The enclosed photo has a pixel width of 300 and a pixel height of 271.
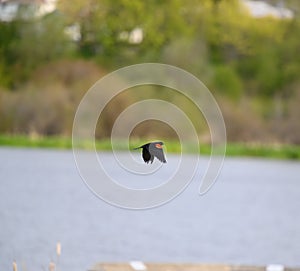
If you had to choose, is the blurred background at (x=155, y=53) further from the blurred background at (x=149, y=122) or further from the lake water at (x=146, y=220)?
the lake water at (x=146, y=220)

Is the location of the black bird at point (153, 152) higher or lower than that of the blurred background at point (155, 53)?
lower

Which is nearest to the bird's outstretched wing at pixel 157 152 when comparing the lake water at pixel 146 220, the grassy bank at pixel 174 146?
the lake water at pixel 146 220

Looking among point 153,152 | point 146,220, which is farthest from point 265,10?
point 153,152

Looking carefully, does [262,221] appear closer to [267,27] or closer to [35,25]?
[35,25]

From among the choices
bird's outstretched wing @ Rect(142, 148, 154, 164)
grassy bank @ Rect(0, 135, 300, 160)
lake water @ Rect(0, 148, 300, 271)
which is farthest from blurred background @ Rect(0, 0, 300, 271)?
bird's outstretched wing @ Rect(142, 148, 154, 164)

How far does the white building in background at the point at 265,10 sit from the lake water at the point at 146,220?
16.7 meters

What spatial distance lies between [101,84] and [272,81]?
51.6 feet

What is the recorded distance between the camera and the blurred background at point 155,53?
3603 cm

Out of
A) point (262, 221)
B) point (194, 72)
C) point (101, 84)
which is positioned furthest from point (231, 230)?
point (194, 72)

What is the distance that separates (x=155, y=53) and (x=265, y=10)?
8.68 metres

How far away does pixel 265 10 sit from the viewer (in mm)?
50469

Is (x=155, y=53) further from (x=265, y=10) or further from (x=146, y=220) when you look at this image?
(x=146, y=220)

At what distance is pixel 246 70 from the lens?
4653 cm

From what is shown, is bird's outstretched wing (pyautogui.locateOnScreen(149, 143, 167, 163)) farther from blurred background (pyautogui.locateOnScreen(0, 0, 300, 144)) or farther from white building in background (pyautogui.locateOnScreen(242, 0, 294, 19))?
white building in background (pyautogui.locateOnScreen(242, 0, 294, 19))
